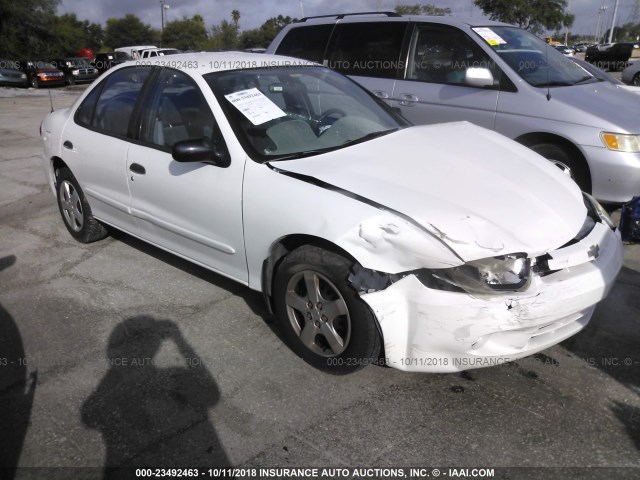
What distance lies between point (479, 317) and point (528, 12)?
133 feet

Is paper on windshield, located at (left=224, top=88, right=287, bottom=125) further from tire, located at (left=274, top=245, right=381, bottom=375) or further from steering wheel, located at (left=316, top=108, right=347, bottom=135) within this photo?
tire, located at (left=274, top=245, right=381, bottom=375)

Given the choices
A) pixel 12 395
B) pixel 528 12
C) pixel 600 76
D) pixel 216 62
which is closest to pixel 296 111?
pixel 216 62

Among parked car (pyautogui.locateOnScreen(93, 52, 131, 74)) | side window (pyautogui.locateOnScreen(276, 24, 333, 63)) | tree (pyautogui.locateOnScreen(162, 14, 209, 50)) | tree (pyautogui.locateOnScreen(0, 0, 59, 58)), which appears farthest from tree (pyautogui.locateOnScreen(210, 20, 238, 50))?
side window (pyautogui.locateOnScreen(276, 24, 333, 63))

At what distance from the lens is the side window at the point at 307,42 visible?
6.51 meters

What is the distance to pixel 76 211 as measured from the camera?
4.74 metres

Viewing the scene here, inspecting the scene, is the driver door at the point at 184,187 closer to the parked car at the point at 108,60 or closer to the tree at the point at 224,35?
the parked car at the point at 108,60

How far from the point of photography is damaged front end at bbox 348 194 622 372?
244 centimetres

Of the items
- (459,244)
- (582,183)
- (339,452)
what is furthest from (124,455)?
(582,183)

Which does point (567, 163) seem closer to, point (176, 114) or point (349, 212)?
point (349, 212)

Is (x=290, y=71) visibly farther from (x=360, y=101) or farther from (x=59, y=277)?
(x=59, y=277)

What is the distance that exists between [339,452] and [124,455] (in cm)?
95

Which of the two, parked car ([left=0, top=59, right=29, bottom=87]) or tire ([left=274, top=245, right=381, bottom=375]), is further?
parked car ([left=0, top=59, right=29, bottom=87])

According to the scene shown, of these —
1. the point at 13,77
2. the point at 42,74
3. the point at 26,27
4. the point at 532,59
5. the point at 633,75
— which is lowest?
the point at 13,77

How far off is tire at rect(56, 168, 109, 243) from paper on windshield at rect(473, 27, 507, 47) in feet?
13.2
